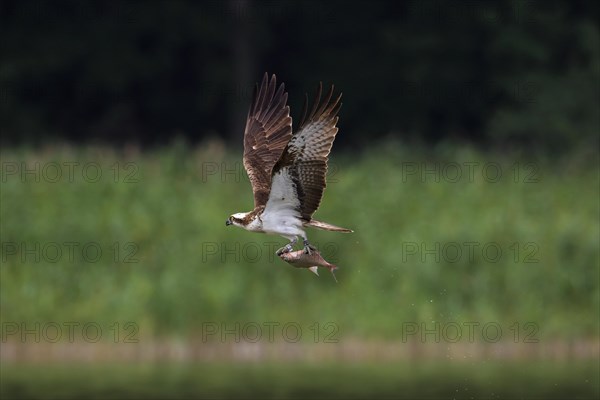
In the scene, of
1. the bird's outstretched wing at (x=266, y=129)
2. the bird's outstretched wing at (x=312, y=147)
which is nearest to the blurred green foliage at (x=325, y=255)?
the bird's outstretched wing at (x=266, y=129)

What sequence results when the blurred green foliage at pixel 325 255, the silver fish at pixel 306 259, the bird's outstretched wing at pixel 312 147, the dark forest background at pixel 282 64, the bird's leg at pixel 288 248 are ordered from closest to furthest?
the silver fish at pixel 306 259 → the bird's outstretched wing at pixel 312 147 → the bird's leg at pixel 288 248 → the blurred green foliage at pixel 325 255 → the dark forest background at pixel 282 64

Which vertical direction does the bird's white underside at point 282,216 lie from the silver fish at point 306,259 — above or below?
above

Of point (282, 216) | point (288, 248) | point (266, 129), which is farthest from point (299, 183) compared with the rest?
point (266, 129)

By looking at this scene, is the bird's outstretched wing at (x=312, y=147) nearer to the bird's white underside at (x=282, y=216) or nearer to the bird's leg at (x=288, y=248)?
the bird's white underside at (x=282, y=216)

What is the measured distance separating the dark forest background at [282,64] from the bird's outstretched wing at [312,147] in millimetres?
22794

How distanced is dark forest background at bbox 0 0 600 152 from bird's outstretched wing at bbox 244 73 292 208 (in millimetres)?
21363

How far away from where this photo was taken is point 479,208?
19844 millimetres

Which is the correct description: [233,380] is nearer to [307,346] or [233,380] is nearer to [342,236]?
[307,346]

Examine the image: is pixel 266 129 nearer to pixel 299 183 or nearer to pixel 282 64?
pixel 299 183

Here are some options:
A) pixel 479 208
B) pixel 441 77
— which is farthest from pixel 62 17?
pixel 479 208

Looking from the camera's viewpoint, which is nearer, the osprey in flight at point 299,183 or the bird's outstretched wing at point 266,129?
the osprey in flight at point 299,183

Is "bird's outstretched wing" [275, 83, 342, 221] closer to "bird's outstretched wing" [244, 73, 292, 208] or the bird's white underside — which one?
the bird's white underside

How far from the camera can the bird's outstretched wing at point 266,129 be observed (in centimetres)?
1226

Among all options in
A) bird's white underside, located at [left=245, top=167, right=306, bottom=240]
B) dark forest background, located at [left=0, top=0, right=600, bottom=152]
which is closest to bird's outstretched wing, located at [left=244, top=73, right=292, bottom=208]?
bird's white underside, located at [left=245, top=167, right=306, bottom=240]
